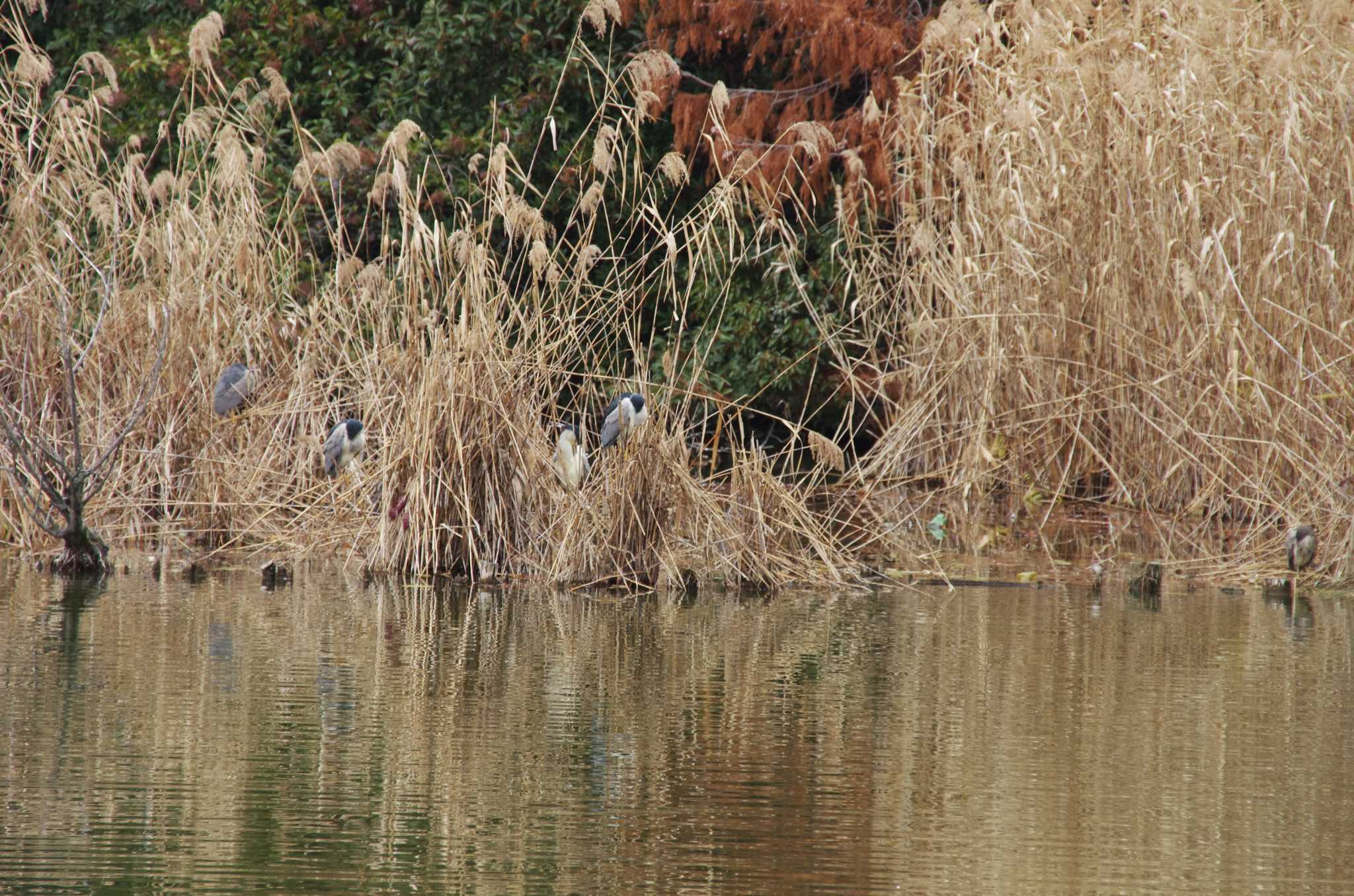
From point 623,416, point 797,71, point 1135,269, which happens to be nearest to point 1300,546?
point 1135,269

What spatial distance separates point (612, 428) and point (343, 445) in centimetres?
112

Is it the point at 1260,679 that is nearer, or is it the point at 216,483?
the point at 1260,679

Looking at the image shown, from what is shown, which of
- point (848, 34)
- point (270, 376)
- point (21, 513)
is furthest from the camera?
point (848, 34)

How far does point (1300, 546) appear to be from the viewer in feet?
23.1

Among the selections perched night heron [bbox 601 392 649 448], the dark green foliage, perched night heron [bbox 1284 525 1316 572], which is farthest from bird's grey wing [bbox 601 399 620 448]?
the dark green foliage

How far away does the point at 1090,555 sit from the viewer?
310 inches

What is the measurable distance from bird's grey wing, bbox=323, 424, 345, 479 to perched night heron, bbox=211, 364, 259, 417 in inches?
19.8

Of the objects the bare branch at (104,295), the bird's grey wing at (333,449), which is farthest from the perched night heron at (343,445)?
the bare branch at (104,295)

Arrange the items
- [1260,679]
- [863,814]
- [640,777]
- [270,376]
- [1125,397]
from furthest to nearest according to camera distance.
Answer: [1125,397] < [270,376] < [1260,679] < [640,777] < [863,814]

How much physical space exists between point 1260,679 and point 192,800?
9.65 ft

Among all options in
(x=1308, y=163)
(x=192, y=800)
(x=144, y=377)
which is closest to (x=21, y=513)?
(x=144, y=377)

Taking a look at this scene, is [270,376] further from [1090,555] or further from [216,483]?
[1090,555]

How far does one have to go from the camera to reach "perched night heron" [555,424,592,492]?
22.9ft

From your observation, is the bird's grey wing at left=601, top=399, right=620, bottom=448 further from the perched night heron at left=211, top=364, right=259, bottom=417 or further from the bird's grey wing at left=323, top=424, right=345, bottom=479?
the perched night heron at left=211, top=364, right=259, bottom=417
